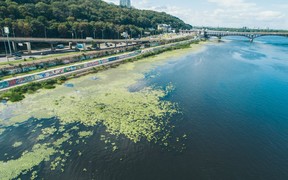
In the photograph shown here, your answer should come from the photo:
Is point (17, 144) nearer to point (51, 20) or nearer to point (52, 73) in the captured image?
point (52, 73)

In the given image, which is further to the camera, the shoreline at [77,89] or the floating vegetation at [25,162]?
the shoreline at [77,89]

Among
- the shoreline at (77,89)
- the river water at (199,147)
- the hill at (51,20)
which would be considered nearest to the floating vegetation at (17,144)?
the river water at (199,147)

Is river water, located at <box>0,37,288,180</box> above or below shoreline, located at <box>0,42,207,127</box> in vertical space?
below

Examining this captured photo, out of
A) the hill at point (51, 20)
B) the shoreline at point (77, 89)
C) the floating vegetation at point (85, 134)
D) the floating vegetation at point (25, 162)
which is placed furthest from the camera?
the hill at point (51, 20)

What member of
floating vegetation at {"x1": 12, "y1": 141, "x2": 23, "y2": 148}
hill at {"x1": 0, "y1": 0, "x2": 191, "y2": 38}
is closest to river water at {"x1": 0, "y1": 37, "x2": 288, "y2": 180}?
floating vegetation at {"x1": 12, "y1": 141, "x2": 23, "y2": 148}

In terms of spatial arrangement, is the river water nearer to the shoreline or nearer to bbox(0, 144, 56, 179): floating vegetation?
bbox(0, 144, 56, 179): floating vegetation

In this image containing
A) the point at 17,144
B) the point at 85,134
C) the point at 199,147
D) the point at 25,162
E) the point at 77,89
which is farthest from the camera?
the point at 77,89

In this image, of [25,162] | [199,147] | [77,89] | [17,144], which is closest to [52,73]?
[77,89]

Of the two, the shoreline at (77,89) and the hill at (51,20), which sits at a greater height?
the hill at (51,20)

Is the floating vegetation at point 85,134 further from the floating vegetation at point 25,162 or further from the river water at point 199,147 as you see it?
the floating vegetation at point 25,162

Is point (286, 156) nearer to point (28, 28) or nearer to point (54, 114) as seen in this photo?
point (54, 114)

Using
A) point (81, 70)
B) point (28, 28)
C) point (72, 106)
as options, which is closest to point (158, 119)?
point (72, 106)
